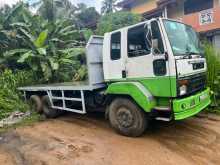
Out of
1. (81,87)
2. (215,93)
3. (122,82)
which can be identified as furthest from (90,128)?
(215,93)

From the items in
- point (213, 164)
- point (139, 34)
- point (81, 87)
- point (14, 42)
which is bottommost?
point (213, 164)

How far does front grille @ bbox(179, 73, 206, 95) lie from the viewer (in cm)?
523

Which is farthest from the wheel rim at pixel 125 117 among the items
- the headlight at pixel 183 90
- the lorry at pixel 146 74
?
the headlight at pixel 183 90

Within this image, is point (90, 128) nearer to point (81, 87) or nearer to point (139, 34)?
point (81, 87)

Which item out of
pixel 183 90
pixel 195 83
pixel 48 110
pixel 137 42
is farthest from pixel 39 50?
pixel 183 90

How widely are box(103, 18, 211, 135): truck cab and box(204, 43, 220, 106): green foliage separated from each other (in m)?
1.50

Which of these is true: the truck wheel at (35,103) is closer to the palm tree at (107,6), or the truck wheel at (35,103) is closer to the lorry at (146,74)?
the lorry at (146,74)

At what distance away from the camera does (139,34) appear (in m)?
5.34

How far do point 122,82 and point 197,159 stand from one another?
2.22 metres

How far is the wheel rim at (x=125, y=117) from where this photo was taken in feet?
18.1

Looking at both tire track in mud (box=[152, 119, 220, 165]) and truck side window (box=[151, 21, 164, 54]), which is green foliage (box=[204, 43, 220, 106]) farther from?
truck side window (box=[151, 21, 164, 54])

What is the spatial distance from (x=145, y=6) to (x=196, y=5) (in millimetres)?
5743

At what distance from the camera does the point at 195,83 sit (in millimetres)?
5492

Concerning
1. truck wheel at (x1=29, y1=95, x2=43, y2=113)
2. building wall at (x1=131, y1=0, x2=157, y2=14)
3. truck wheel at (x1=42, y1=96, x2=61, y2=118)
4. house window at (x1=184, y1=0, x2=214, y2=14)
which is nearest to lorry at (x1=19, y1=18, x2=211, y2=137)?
truck wheel at (x1=42, y1=96, x2=61, y2=118)
